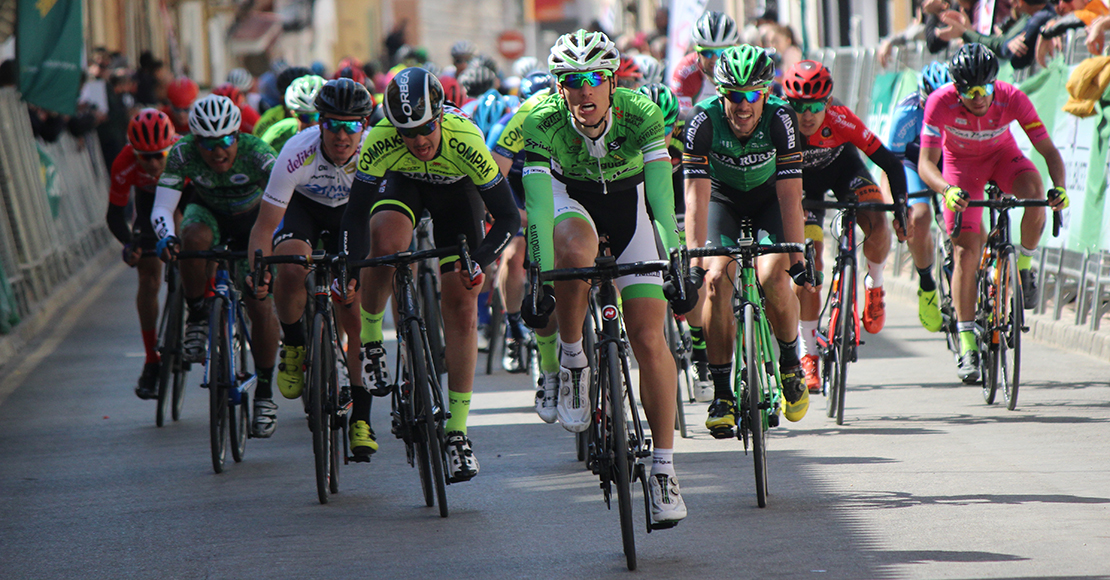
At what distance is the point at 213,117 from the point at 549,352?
9.25 ft

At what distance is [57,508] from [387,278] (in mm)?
1944

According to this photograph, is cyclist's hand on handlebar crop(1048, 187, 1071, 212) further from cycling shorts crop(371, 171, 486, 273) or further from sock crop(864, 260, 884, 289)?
cycling shorts crop(371, 171, 486, 273)

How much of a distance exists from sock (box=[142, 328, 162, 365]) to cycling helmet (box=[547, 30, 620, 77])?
4750 millimetres

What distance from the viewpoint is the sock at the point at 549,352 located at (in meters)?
7.08

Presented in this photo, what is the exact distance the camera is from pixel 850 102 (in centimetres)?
1831

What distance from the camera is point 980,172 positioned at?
9562mm

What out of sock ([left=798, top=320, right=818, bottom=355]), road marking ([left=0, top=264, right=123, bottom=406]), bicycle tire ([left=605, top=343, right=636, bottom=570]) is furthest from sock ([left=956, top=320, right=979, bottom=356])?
road marking ([left=0, top=264, right=123, bottom=406])

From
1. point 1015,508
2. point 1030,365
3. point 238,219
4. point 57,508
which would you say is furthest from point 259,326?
point 1030,365

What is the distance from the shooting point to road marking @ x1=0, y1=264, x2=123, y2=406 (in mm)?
11473

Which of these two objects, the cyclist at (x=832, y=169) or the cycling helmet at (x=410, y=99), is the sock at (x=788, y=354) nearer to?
the cyclist at (x=832, y=169)

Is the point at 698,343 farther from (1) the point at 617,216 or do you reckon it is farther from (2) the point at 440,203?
(1) the point at 617,216

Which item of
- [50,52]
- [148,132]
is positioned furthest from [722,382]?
[50,52]

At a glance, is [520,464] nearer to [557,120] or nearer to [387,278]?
[387,278]

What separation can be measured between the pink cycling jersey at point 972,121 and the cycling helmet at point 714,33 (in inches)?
87.5
